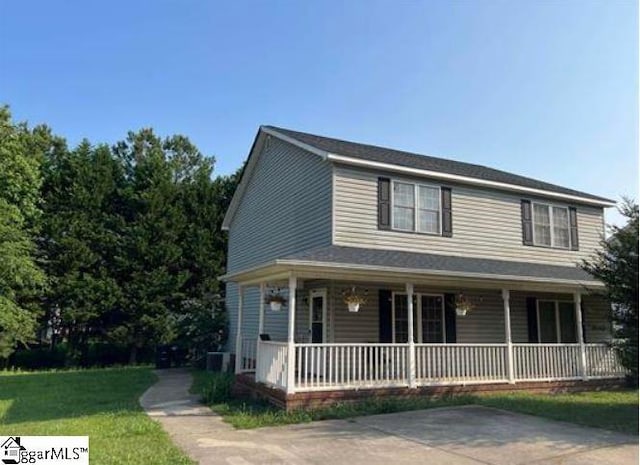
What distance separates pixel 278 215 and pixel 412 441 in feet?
31.5

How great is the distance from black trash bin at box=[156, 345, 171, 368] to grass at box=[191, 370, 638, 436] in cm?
885

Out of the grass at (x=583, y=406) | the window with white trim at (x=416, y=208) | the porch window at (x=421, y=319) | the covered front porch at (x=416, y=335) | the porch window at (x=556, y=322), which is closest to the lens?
the grass at (x=583, y=406)

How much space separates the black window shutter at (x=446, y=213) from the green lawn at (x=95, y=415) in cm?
885

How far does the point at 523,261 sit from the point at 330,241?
251 inches

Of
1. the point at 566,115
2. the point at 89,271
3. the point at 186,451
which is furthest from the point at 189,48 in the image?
the point at 89,271

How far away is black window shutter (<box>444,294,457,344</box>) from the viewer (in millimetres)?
13414

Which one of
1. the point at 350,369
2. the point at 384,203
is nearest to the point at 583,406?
the point at 350,369

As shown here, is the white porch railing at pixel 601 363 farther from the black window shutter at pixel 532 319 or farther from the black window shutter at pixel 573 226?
the black window shutter at pixel 573 226

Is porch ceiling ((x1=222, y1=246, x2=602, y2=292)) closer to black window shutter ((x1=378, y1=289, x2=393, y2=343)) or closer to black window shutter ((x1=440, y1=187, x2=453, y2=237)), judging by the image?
black window shutter ((x1=440, y1=187, x2=453, y2=237))

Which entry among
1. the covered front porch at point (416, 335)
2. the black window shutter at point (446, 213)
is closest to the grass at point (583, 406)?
the covered front porch at point (416, 335)

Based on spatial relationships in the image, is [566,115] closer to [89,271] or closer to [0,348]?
[89,271]

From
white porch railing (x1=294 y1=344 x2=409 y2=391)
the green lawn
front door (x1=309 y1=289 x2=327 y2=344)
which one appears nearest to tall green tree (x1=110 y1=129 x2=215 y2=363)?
the green lawn

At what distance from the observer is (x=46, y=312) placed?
21.8m

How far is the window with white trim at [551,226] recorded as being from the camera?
15578 mm
